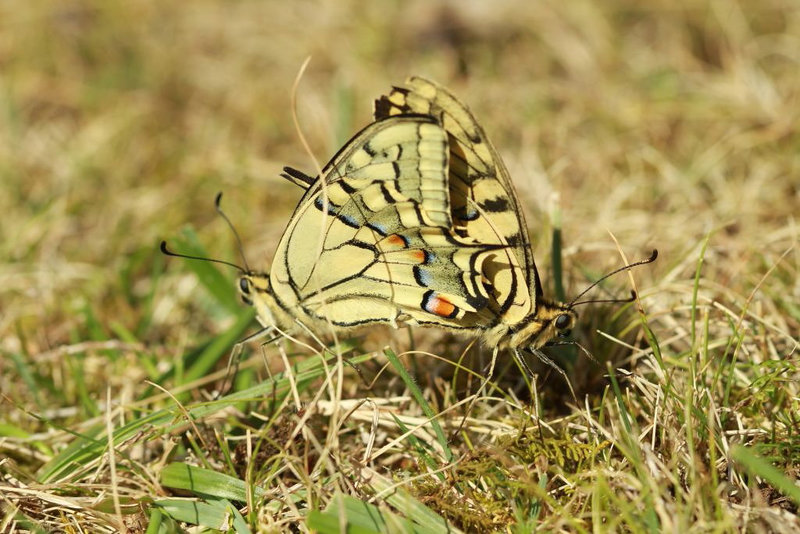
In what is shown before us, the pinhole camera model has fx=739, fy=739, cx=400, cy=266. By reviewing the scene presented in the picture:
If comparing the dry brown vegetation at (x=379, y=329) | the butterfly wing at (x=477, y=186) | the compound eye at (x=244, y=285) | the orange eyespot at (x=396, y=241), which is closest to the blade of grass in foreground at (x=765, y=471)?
the dry brown vegetation at (x=379, y=329)

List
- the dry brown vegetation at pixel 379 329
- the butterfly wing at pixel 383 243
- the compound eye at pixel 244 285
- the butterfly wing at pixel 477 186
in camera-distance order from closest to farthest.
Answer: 1. the dry brown vegetation at pixel 379 329
2. the butterfly wing at pixel 383 243
3. the butterfly wing at pixel 477 186
4. the compound eye at pixel 244 285

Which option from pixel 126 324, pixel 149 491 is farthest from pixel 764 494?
pixel 126 324

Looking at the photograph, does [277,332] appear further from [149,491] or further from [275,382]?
[149,491]

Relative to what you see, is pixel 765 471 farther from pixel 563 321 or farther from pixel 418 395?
pixel 418 395

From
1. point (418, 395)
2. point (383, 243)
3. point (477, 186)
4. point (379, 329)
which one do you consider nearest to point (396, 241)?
point (383, 243)

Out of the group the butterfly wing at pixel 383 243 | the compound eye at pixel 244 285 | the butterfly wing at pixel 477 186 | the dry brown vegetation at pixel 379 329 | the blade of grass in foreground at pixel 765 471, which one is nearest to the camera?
the blade of grass in foreground at pixel 765 471

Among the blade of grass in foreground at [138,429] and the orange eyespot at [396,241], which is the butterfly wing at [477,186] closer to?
the orange eyespot at [396,241]
